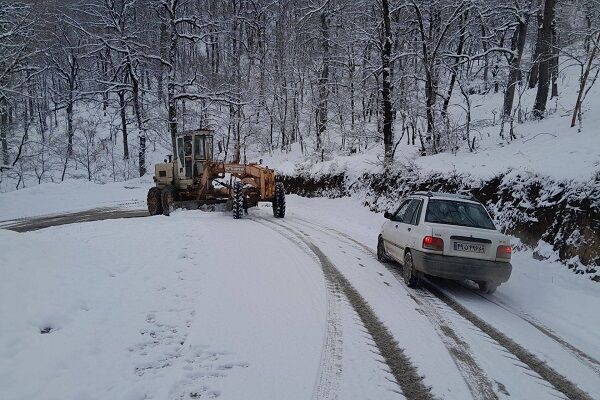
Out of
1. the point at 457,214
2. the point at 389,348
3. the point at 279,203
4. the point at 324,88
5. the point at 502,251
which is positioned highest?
the point at 324,88

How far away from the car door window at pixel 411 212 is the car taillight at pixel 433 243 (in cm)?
83

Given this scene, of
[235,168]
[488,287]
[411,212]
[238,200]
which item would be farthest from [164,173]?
[488,287]

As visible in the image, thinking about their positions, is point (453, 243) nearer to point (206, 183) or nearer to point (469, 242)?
point (469, 242)

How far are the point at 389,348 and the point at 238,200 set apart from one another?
36.7 feet

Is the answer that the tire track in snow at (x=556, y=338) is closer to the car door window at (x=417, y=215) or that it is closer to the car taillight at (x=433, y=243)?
the car taillight at (x=433, y=243)

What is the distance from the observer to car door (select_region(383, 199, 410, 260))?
8.08m

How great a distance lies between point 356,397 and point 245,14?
47782mm

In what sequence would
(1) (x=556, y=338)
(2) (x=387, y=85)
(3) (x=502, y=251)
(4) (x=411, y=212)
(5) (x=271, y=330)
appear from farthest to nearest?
(2) (x=387, y=85) → (4) (x=411, y=212) → (3) (x=502, y=251) → (1) (x=556, y=338) → (5) (x=271, y=330)

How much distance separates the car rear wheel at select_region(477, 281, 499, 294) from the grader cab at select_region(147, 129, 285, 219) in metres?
9.84

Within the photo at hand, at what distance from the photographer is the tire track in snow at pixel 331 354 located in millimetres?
3658

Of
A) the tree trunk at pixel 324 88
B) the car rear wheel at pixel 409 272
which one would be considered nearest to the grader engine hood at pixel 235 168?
the car rear wheel at pixel 409 272

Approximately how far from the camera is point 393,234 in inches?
328

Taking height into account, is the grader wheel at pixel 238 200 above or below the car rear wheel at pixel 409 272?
above

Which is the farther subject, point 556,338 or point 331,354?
point 556,338
